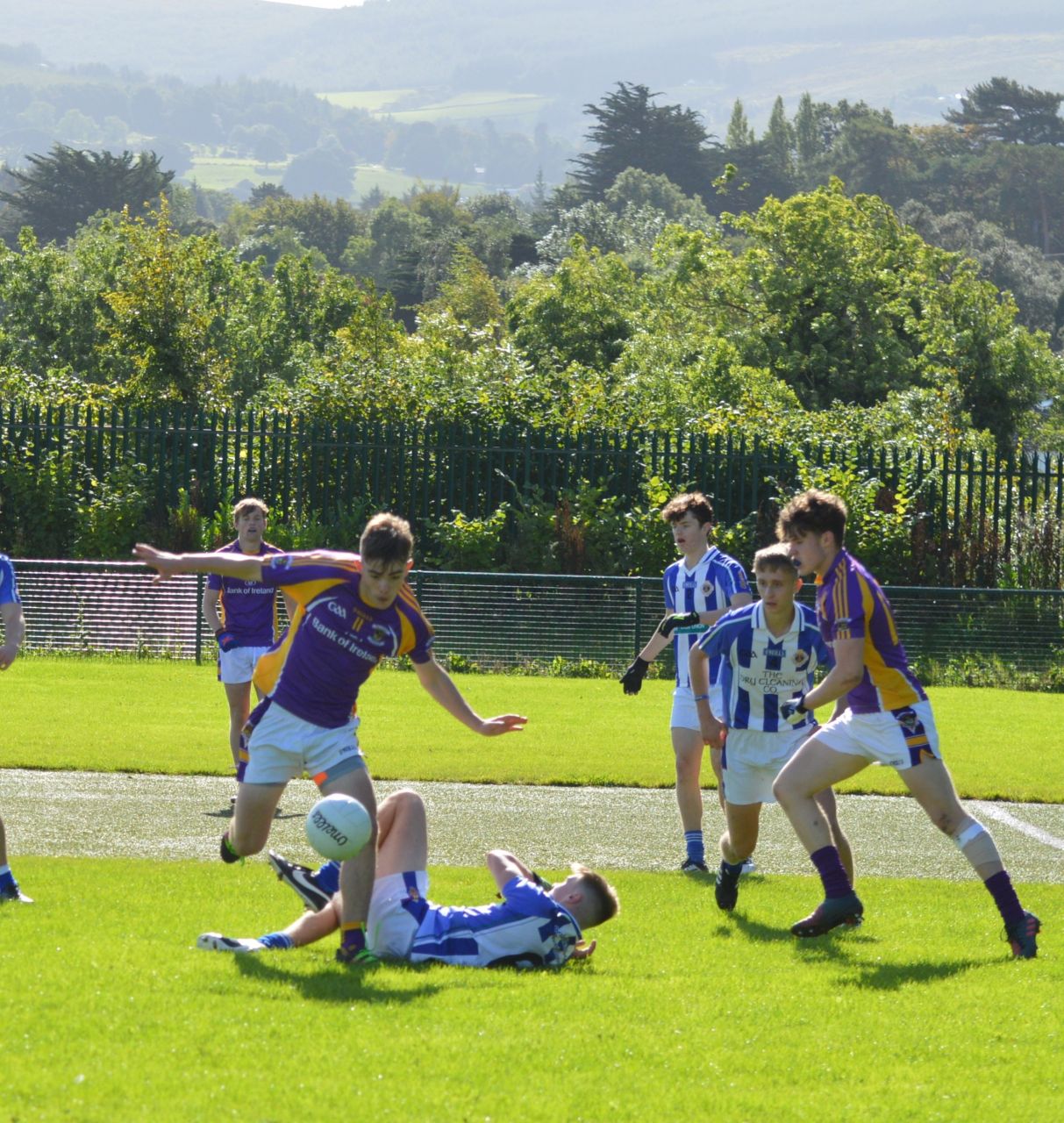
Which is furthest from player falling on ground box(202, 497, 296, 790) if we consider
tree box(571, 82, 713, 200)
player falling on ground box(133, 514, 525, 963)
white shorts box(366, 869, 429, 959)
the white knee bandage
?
tree box(571, 82, 713, 200)

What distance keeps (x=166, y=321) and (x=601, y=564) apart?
11477 mm

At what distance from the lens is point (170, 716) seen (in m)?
15.7

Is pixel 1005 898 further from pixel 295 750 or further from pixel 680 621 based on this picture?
pixel 295 750

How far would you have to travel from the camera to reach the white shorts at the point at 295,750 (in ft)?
22.4

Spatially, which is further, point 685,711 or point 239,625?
point 239,625

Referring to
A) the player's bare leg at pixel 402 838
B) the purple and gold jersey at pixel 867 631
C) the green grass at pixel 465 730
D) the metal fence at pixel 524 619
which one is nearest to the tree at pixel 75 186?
the metal fence at pixel 524 619

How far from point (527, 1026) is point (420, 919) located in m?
1.18

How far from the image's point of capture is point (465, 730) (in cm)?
1556

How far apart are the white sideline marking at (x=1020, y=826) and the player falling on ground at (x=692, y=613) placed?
A: 261 cm

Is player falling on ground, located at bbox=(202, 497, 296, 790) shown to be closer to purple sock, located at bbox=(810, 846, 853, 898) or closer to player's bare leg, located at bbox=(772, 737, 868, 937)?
player's bare leg, located at bbox=(772, 737, 868, 937)

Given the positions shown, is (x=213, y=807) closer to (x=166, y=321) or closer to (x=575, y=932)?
(x=575, y=932)

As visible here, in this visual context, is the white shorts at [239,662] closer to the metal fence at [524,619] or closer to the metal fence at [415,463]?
the metal fence at [524,619]

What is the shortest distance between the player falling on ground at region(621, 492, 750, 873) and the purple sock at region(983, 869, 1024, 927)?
2.39 metres

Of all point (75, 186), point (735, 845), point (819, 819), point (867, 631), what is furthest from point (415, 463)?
point (75, 186)
